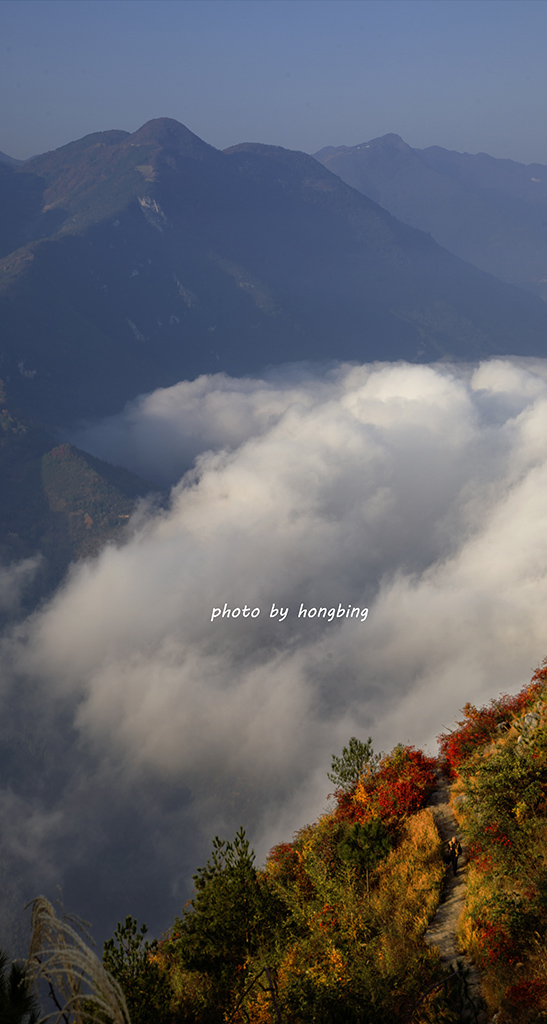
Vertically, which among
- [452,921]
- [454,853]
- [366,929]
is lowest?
[452,921]

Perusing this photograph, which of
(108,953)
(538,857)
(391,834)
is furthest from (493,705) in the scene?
(108,953)

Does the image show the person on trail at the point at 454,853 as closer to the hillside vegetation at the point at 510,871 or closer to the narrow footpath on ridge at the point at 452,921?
the narrow footpath on ridge at the point at 452,921

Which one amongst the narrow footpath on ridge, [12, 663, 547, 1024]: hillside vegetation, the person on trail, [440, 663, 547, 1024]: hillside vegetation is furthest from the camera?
the person on trail

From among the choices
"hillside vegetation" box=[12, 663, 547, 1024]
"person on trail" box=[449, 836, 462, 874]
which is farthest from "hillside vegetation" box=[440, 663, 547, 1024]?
"person on trail" box=[449, 836, 462, 874]

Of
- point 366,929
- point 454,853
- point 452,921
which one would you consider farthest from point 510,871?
point 366,929

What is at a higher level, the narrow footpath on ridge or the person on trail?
the person on trail

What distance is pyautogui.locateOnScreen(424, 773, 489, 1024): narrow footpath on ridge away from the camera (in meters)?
12.5

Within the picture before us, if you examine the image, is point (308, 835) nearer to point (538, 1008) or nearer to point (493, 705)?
point (493, 705)

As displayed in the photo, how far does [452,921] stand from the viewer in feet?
50.5

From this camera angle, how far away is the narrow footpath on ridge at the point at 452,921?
12484mm

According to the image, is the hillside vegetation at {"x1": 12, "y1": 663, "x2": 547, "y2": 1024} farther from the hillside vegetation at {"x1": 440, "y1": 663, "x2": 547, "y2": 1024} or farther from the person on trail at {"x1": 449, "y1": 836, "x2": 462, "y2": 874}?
the person on trail at {"x1": 449, "y1": 836, "x2": 462, "y2": 874}

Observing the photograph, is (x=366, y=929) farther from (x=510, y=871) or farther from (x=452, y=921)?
(x=510, y=871)

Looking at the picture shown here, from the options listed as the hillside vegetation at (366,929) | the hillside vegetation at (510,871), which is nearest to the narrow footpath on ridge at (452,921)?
the hillside vegetation at (366,929)

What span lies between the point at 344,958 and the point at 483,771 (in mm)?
6436
